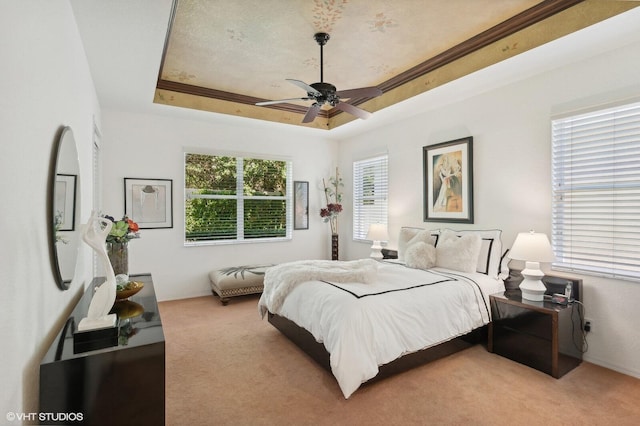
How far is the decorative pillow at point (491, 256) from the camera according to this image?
335cm

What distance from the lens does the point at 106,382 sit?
53.0 inches

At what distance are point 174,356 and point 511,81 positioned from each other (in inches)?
171

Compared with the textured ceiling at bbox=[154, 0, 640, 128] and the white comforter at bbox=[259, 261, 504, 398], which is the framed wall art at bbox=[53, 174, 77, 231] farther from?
the white comforter at bbox=[259, 261, 504, 398]

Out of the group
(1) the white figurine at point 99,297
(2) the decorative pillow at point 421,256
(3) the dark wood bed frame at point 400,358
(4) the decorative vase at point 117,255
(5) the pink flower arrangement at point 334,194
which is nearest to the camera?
(1) the white figurine at point 99,297

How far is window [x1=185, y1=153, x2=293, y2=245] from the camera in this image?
5.05 meters

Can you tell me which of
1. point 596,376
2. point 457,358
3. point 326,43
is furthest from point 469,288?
point 326,43

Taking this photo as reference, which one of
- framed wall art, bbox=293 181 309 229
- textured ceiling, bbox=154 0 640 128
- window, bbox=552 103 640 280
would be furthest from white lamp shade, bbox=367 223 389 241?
Result: window, bbox=552 103 640 280

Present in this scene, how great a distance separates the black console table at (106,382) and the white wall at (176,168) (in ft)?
10.9

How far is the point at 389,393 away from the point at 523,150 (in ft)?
8.96

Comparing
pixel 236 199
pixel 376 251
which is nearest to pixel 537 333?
pixel 376 251

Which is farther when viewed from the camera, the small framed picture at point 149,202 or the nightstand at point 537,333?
the small framed picture at point 149,202

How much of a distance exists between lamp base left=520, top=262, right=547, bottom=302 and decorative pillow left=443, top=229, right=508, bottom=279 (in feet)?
1.27

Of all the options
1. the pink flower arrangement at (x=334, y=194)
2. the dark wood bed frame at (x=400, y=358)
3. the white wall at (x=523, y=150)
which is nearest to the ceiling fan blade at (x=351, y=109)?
the white wall at (x=523, y=150)

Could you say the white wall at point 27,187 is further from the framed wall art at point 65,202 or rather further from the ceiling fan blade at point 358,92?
the ceiling fan blade at point 358,92
